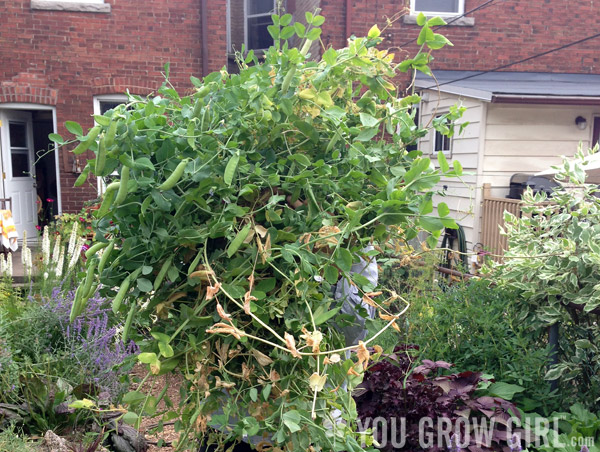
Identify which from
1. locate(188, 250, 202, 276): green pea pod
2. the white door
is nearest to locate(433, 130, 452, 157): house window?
the white door

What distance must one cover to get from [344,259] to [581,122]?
8152 mm

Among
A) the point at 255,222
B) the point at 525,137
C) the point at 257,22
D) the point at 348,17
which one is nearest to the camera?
the point at 255,222

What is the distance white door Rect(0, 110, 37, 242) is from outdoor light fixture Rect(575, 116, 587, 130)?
30.2 feet

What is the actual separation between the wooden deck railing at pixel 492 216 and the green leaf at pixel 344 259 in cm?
641

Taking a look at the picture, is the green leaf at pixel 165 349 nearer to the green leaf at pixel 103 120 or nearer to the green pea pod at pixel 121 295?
the green pea pod at pixel 121 295

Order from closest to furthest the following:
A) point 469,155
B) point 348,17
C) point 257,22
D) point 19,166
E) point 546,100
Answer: point 546,100 → point 469,155 → point 348,17 → point 19,166 → point 257,22

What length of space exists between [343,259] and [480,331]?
1929 mm

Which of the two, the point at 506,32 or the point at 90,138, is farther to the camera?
the point at 506,32

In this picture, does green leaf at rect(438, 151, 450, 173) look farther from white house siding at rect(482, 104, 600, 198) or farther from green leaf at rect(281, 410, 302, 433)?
white house siding at rect(482, 104, 600, 198)

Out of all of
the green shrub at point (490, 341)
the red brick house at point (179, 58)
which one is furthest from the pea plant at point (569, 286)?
the red brick house at point (179, 58)

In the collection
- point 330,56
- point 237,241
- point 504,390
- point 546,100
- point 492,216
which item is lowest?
point 504,390

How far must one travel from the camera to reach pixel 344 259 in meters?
1.16

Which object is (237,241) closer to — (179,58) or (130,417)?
(130,417)

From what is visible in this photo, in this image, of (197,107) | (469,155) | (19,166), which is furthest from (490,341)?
(19,166)
